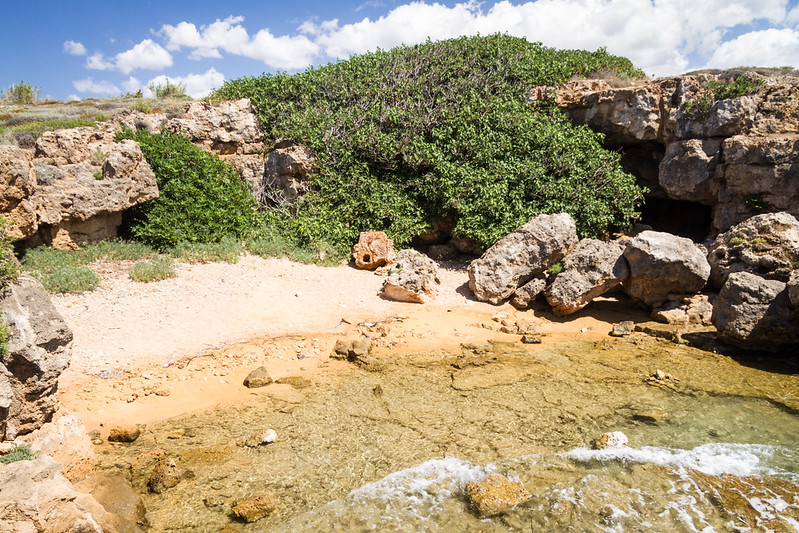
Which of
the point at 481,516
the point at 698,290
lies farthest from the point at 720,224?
the point at 481,516

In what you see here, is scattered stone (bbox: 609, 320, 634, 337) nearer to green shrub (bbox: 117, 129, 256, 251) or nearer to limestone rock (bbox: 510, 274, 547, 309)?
limestone rock (bbox: 510, 274, 547, 309)

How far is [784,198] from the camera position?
13.2m

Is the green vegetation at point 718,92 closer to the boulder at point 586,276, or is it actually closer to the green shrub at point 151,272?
the boulder at point 586,276

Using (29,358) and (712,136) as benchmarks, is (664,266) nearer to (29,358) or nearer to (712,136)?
(712,136)

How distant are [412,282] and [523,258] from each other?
113 inches

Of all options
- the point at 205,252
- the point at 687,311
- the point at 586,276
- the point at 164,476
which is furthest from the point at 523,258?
the point at 164,476

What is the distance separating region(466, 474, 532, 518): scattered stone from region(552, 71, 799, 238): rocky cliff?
479 inches

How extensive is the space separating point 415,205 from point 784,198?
10.3 meters

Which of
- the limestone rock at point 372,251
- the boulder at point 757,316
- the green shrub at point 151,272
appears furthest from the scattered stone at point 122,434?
the boulder at point 757,316

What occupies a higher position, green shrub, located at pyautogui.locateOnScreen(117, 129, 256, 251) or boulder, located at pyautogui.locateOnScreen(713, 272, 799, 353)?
green shrub, located at pyautogui.locateOnScreen(117, 129, 256, 251)

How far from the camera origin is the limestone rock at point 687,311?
1120 centimetres

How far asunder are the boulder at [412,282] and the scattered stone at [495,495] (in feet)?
20.4

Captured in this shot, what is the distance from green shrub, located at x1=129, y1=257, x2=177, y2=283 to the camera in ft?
35.5

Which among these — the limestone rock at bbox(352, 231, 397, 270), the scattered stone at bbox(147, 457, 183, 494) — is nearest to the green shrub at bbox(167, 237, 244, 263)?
the limestone rock at bbox(352, 231, 397, 270)
